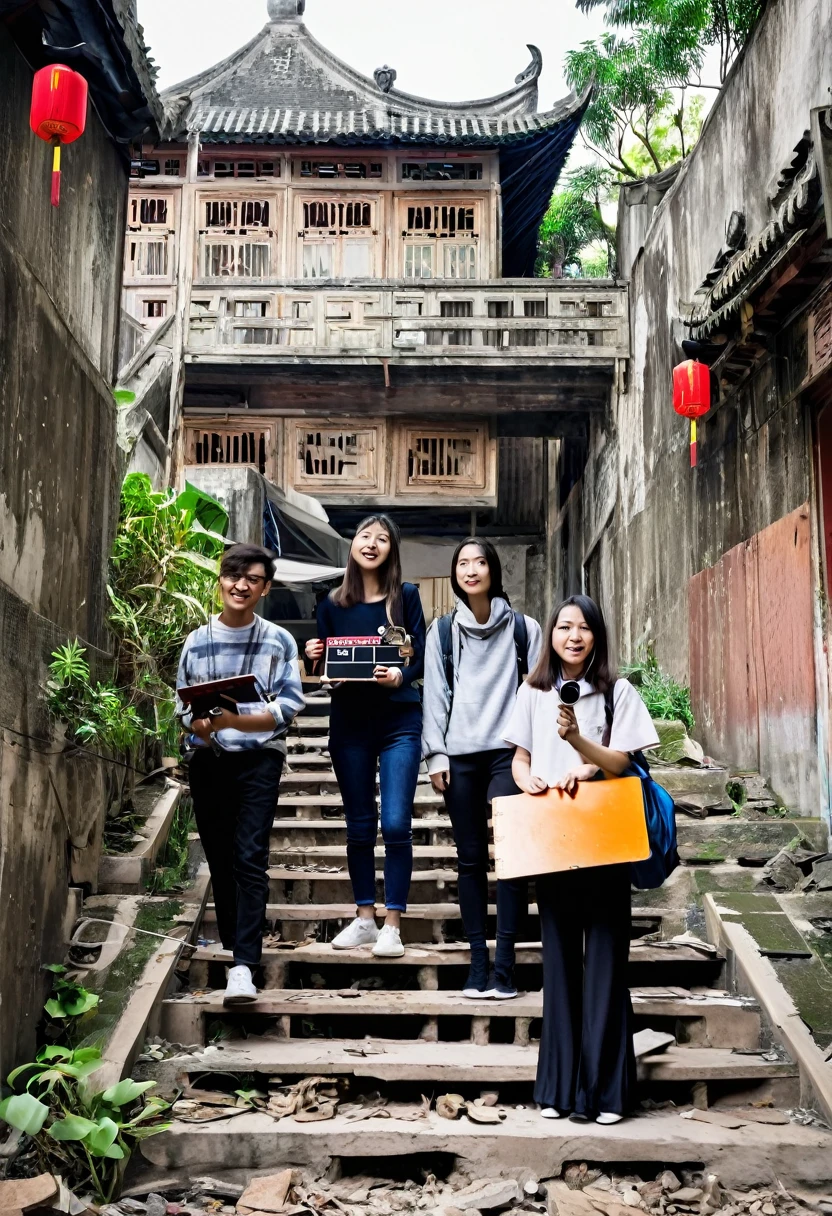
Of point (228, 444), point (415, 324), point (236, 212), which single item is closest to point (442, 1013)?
point (415, 324)

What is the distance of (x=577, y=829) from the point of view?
12.7ft

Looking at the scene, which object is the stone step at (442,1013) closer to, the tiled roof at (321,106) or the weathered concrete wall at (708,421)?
the weathered concrete wall at (708,421)

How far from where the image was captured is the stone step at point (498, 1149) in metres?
3.70

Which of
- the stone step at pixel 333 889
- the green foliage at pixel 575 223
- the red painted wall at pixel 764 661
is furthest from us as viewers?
the green foliage at pixel 575 223

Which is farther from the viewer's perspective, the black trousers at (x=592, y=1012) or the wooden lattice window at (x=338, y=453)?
the wooden lattice window at (x=338, y=453)

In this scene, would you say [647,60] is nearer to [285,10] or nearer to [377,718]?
[285,10]

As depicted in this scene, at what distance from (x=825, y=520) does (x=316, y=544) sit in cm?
846

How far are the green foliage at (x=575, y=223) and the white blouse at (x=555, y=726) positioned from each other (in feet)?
64.7

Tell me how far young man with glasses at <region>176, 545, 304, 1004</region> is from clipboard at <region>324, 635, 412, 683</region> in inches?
6.1

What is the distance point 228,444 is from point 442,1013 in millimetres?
12399

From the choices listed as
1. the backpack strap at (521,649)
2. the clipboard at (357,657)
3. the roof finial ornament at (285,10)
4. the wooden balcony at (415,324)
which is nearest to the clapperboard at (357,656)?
the clipboard at (357,657)

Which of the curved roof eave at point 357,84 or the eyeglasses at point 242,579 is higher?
the curved roof eave at point 357,84

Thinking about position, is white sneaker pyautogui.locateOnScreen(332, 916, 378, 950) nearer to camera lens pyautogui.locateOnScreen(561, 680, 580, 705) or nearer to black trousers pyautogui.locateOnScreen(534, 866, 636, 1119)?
black trousers pyautogui.locateOnScreen(534, 866, 636, 1119)

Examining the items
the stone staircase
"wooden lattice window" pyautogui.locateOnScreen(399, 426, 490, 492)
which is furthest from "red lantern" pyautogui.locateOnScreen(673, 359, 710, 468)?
"wooden lattice window" pyautogui.locateOnScreen(399, 426, 490, 492)
